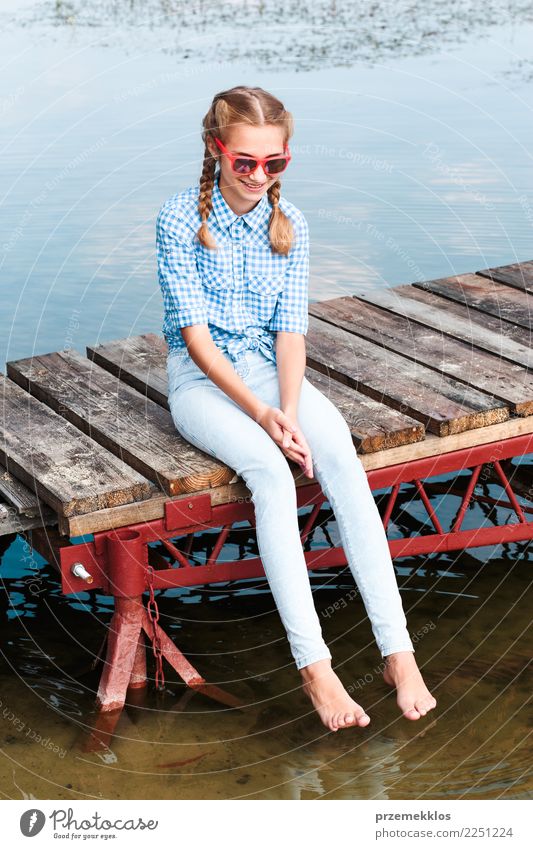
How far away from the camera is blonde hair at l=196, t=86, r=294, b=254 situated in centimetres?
355

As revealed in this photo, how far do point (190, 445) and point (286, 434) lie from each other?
409 mm

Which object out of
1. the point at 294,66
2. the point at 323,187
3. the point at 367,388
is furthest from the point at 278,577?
the point at 294,66

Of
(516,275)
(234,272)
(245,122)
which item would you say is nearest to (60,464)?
(234,272)

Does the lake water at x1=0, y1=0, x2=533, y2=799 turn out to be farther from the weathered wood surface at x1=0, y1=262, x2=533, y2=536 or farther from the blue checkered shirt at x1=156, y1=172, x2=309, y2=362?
the blue checkered shirt at x1=156, y1=172, x2=309, y2=362

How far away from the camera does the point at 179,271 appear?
145 inches

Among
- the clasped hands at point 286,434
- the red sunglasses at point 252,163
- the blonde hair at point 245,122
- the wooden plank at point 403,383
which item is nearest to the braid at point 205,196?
the blonde hair at point 245,122

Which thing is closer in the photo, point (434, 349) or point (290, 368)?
point (290, 368)

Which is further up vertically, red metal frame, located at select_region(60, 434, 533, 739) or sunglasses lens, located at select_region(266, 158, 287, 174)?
sunglasses lens, located at select_region(266, 158, 287, 174)

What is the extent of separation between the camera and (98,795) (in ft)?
11.4

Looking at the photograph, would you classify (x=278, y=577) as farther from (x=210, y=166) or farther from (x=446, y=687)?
(x=210, y=166)

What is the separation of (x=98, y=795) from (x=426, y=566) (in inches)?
71.1

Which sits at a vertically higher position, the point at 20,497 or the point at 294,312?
the point at 294,312

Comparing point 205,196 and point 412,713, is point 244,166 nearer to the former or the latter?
point 205,196
